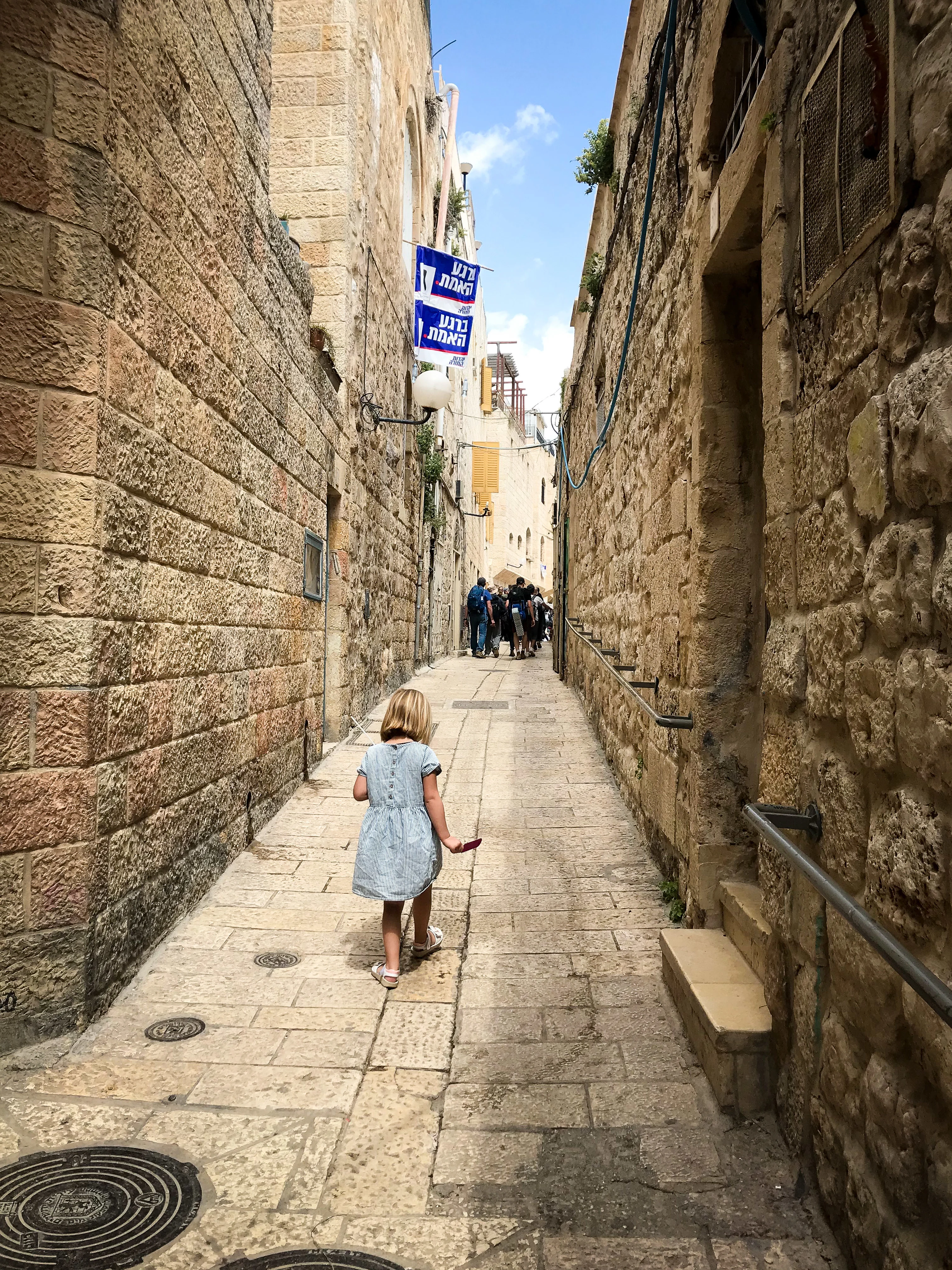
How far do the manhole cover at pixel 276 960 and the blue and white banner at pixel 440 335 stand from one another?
7.93 metres

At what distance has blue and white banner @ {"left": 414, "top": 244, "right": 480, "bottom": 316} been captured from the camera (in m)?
10.2

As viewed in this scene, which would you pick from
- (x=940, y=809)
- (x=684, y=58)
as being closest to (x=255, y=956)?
(x=940, y=809)

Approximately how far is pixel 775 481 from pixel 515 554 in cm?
3464

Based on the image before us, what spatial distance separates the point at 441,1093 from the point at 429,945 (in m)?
1.01

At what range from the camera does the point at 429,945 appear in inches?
146

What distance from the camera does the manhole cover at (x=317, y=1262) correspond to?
193 cm

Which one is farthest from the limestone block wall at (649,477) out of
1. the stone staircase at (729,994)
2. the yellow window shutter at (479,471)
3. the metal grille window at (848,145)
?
the yellow window shutter at (479,471)

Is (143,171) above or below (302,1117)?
above

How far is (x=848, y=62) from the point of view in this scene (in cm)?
199

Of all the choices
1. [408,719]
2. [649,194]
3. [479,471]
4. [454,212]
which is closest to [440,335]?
[649,194]

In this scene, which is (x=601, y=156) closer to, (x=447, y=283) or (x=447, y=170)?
(x=447, y=283)

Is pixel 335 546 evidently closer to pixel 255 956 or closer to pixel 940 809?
pixel 255 956

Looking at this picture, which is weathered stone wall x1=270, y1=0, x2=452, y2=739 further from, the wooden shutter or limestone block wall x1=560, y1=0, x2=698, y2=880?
the wooden shutter

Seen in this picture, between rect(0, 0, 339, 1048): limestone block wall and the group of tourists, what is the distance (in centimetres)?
1180
